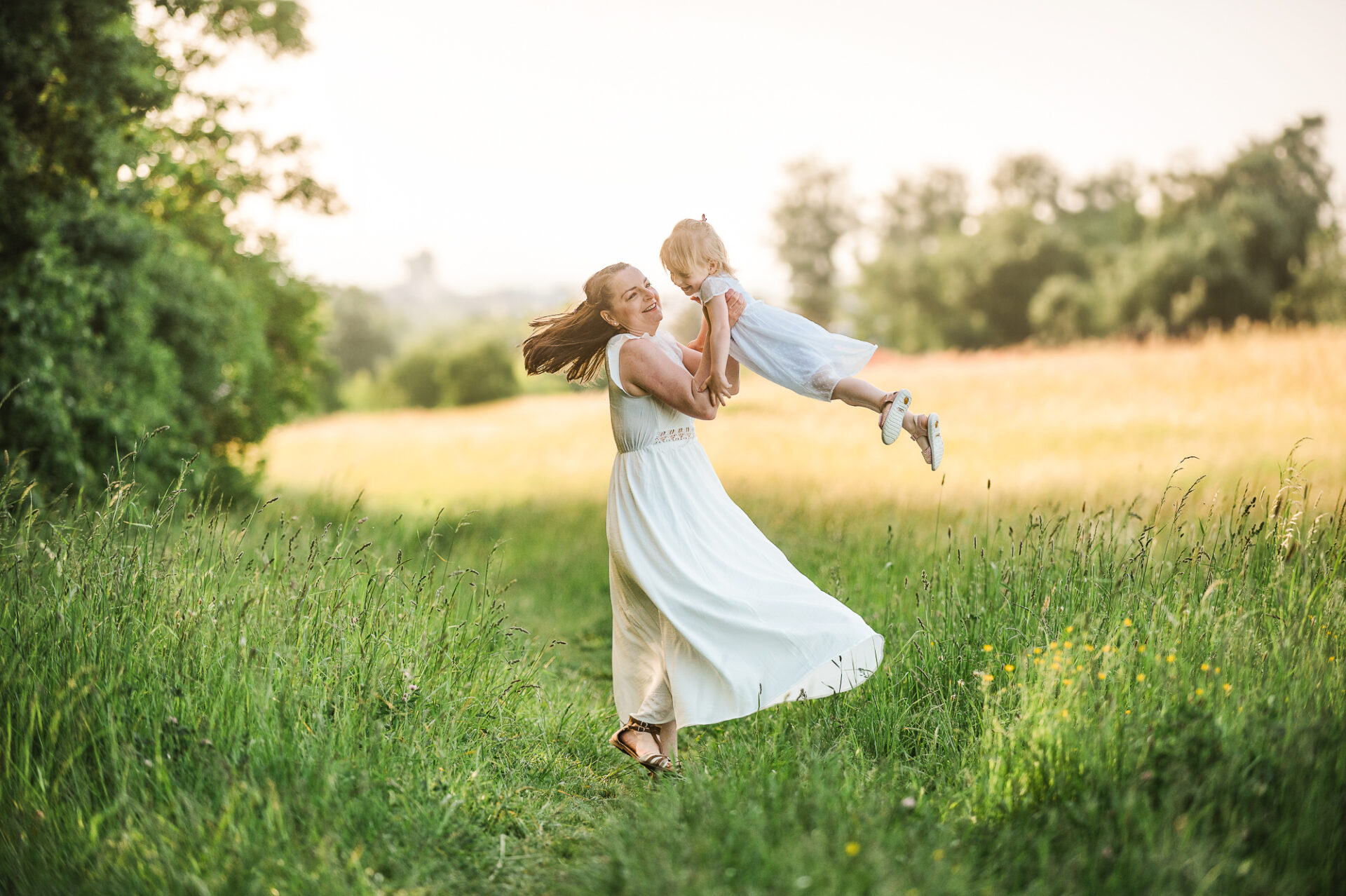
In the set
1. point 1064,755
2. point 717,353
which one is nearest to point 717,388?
point 717,353

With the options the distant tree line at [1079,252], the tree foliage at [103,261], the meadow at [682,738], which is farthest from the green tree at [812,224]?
the meadow at [682,738]

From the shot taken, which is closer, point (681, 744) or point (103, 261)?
point (681, 744)

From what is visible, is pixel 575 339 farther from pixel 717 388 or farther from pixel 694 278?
pixel 717 388

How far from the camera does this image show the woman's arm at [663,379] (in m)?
4.00

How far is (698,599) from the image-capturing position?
4047 mm

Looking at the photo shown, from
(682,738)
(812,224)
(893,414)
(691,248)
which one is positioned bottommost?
(682,738)

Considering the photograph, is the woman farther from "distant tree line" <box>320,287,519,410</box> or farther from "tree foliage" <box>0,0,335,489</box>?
"distant tree line" <box>320,287,519,410</box>

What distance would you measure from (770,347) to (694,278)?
19.9 inches

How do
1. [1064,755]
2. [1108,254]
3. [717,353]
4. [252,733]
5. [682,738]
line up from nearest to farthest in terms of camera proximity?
[1064,755], [252,733], [717,353], [682,738], [1108,254]

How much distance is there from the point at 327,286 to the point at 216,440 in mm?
3433

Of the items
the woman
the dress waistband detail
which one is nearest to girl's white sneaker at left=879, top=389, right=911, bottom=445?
the woman

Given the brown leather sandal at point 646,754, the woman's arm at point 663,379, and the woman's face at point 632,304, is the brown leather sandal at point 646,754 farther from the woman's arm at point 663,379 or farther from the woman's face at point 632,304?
the woman's face at point 632,304

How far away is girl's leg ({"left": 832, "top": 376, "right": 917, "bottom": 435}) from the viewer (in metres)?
4.21

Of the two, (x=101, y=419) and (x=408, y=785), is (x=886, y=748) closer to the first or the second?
(x=408, y=785)
